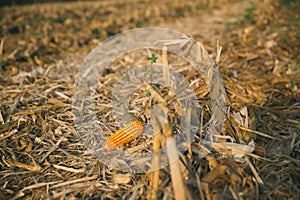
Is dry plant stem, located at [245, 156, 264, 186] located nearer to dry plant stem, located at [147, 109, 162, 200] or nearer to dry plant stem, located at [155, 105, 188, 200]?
dry plant stem, located at [155, 105, 188, 200]

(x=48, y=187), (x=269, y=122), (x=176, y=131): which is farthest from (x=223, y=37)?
(x=48, y=187)

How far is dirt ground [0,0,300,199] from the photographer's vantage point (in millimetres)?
2242

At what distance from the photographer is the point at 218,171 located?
213 cm

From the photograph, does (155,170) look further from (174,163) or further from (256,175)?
(256,175)

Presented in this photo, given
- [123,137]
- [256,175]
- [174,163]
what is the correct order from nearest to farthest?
[174,163] → [256,175] → [123,137]

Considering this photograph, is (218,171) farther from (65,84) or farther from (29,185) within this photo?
(65,84)

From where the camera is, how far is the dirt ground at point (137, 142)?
2.24 metres

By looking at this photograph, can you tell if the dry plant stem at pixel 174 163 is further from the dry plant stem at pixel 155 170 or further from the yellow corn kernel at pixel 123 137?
the yellow corn kernel at pixel 123 137

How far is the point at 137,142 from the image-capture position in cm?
271

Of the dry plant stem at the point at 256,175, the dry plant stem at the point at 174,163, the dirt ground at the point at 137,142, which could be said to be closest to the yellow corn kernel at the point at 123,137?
the dirt ground at the point at 137,142

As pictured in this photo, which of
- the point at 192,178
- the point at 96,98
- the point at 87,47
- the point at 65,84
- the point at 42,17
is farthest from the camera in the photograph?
the point at 42,17

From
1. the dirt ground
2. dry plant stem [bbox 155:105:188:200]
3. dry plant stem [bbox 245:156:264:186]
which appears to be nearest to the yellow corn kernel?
the dirt ground

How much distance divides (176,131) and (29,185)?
1.32m

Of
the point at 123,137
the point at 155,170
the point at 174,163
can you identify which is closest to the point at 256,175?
the point at 174,163
